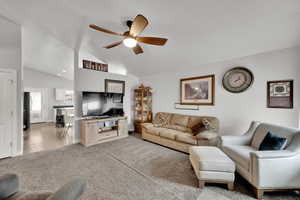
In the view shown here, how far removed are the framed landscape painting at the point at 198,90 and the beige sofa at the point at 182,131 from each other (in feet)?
1.64

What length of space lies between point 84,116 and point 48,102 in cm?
549

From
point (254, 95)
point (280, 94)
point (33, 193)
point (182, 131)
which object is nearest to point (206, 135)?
point (182, 131)

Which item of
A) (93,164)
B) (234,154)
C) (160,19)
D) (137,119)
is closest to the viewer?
(234,154)

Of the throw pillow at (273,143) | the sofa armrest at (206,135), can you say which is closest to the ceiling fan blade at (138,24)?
the sofa armrest at (206,135)

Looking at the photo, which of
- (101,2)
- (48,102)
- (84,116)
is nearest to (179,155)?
(84,116)

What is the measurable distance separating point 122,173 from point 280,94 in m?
3.55

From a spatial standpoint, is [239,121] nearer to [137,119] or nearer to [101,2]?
[137,119]

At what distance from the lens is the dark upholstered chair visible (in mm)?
903

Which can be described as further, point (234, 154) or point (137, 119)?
point (137, 119)

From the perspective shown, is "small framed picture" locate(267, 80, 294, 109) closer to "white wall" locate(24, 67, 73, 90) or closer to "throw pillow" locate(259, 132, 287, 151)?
"throw pillow" locate(259, 132, 287, 151)

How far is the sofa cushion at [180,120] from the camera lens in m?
3.86

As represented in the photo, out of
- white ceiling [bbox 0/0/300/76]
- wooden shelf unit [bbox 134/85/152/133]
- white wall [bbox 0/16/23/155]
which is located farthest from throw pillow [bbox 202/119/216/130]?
white wall [bbox 0/16/23/155]

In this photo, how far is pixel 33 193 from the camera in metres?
1.16

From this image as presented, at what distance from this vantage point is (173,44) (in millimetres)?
3160
